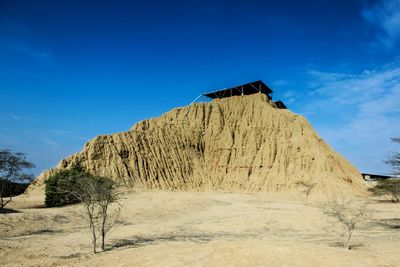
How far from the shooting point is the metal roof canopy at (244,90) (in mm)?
64812

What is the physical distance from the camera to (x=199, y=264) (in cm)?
1238

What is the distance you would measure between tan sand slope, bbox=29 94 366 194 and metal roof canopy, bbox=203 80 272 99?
2.37m

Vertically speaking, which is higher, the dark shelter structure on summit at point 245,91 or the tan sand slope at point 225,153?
the dark shelter structure on summit at point 245,91

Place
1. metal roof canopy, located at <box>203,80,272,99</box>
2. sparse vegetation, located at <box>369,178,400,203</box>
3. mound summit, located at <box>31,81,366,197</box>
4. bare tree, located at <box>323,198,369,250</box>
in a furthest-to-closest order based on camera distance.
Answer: metal roof canopy, located at <box>203,80,272,99</box>, mound summit, located at <box>31,81,366,197</box>, sparse vegetation, located at <box>369,178,400,203</box>, bare tree, located at <box>323,198,369,250</box>

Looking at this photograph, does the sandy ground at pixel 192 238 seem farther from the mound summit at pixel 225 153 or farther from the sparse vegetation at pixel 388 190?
the mound summit at pixel 225 153

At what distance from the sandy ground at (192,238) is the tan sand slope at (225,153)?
46.1 ft

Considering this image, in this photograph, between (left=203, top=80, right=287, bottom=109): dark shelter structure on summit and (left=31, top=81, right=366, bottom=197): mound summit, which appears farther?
(left=203, top=80, right=287, bottom=109): dark shelter structure on summit

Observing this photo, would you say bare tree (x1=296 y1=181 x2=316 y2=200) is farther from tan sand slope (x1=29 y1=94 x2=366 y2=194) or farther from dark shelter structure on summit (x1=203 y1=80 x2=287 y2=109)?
dark shelter structure on summit (x1=203 y1=80 x2=287 y2=109)

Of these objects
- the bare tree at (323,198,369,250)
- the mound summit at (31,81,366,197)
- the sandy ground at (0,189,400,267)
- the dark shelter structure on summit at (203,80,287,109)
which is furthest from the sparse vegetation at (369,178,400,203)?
the dark shelter structure on summit at (203,80,287,109)

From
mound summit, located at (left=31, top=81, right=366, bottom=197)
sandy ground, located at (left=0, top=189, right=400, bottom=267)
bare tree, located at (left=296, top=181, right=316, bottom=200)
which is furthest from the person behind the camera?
mound summit, located at (left=31, top=81, right=366, bottom=197)

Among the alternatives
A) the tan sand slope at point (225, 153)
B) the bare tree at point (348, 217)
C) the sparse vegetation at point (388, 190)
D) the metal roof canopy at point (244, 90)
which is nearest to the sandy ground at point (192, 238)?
the bare tree at point (348, 217)

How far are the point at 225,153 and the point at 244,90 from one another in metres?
14.3

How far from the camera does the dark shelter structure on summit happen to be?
2552 inches

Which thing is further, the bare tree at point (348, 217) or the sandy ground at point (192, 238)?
the bare tree at point (348, 217)
